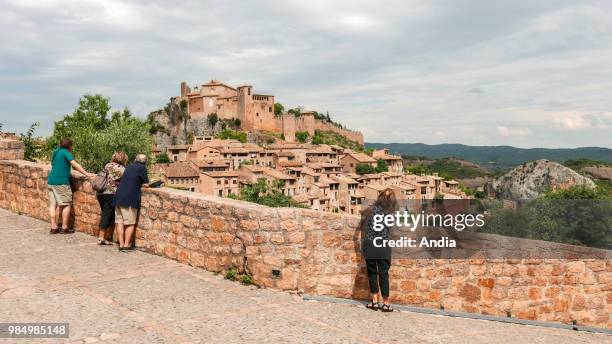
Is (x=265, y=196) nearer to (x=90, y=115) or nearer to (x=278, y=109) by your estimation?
(x=90, y=115)

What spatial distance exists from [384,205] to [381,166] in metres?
98.0

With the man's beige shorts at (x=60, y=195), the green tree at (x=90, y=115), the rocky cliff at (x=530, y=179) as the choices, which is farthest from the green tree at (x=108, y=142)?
the rocky cliff at (x=530, y=179)

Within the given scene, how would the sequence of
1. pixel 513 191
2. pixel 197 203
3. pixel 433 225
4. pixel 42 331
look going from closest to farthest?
1. pixel 42 331
2. pixel 433 225
3. pixel 197 203
4. pixel 513 191

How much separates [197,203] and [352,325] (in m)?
2.85

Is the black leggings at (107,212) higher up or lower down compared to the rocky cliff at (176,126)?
lower down

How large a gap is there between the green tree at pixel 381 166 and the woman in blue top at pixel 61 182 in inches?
3681

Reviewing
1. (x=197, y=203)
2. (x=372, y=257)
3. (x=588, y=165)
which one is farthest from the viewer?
(x=588, y=165)

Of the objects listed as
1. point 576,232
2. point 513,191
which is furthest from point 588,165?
point 576,232

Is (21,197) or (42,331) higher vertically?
(21,197)

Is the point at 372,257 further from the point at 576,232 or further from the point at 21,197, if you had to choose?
the point at 21,197

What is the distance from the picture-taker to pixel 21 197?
33.4ft

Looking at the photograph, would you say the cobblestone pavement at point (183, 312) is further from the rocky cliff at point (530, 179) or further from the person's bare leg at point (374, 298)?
the rocky cliff at point (530, 179)

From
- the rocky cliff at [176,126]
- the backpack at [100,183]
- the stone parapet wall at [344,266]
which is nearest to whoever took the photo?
the stone parapet wall at [344,266]

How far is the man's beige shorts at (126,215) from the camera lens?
738cm
